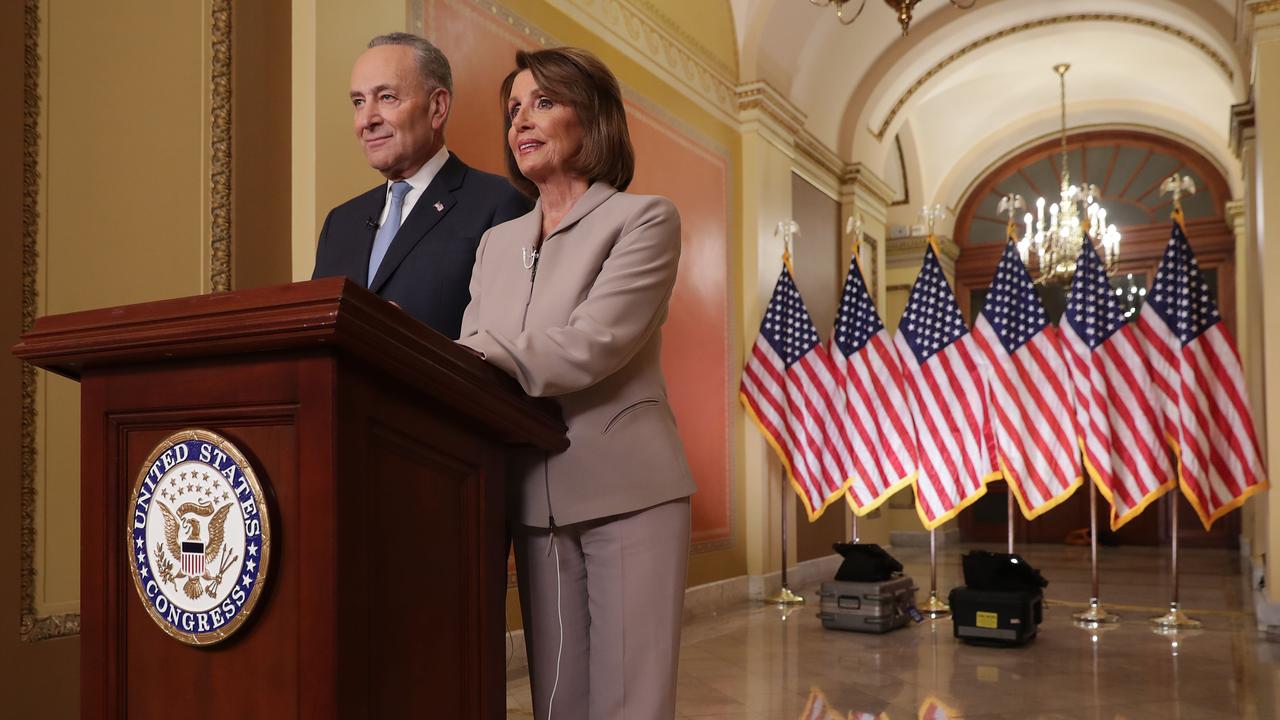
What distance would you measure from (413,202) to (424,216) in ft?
0.25

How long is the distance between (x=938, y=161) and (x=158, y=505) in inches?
512

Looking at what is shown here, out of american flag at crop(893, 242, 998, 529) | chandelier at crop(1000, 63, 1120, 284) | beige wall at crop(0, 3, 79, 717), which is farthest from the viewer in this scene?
chandelier at crop(1000, 63, 1120, 284)

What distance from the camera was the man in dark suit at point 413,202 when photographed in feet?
6.00

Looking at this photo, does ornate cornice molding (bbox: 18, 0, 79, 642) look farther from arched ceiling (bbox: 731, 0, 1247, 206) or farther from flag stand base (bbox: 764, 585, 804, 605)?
arched ceiling (bbox: 731, 0, 1247, 206)

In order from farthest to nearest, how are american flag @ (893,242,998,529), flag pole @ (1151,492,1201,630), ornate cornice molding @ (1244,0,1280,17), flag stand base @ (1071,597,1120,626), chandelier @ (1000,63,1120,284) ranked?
chandelier @ (1000,63,1120,284) → american flag @ (893,242,998,529) → flag stand base @ (1071,597,1120,626) → flag pole @ (1151,492,1201,630) → ornate cornice molding @ (1244,0,1280,17)

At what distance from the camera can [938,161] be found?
13.2m

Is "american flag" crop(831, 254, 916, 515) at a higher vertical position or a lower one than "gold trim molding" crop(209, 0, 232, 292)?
lower

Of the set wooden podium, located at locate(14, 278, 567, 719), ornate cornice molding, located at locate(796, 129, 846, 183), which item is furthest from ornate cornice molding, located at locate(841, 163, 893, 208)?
wooden podium, located at locate(14, 278, 567, 719)

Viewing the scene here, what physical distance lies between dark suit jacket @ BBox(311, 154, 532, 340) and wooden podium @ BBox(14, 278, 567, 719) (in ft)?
1.76

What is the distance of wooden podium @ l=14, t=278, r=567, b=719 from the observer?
3.51 feet

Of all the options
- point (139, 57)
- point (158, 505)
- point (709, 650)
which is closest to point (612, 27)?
point (139, 57)

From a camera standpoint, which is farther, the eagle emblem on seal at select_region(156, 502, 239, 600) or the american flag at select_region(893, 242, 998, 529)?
the american flag at select_region(893, 242, 998, 529)

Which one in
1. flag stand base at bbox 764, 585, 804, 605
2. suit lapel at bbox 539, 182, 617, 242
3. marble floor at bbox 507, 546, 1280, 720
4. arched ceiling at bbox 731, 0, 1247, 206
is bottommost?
flag stand base at bbox 764, 585, 804, 605

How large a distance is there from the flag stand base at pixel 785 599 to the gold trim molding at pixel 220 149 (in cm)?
496
